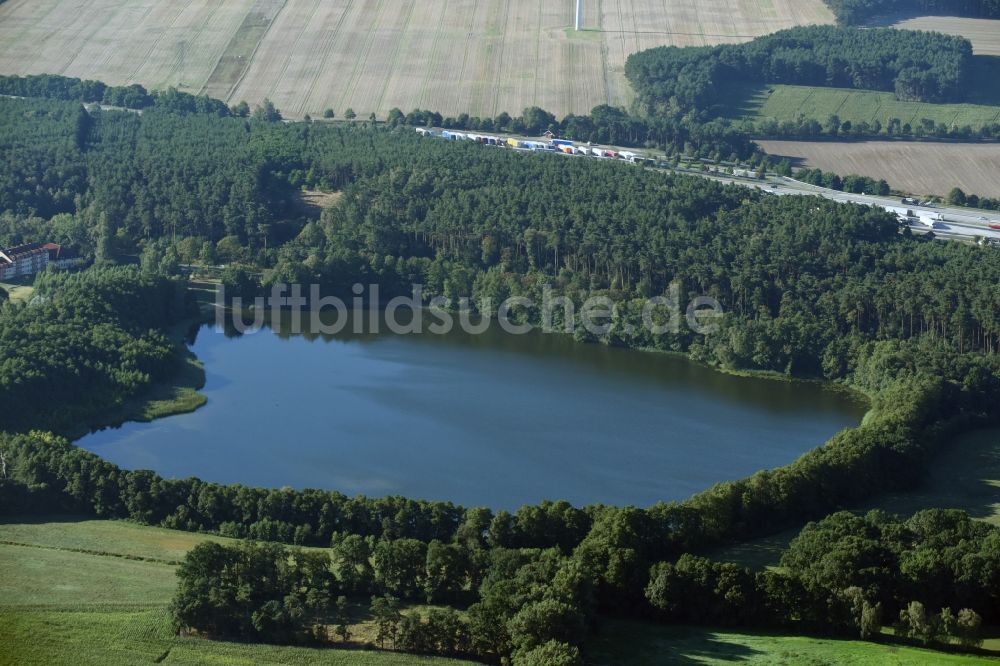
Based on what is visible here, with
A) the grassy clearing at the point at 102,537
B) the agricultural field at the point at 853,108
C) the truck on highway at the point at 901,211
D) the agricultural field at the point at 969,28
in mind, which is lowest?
the grassy clearing at the point at 102,537

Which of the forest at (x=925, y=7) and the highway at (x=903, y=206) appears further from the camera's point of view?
the forest at (x=925, y=7)

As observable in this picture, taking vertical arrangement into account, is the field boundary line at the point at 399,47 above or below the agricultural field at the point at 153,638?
above

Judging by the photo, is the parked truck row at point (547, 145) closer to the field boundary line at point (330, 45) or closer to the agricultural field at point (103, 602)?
the field boundary line at point (330, 45)

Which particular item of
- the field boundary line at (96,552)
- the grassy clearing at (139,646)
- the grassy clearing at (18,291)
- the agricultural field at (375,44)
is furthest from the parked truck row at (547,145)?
the grassy clearing at (139,646)

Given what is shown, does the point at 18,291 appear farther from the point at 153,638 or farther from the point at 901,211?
the point at 901,211

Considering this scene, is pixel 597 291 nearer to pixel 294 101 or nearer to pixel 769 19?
pixel 294 101
